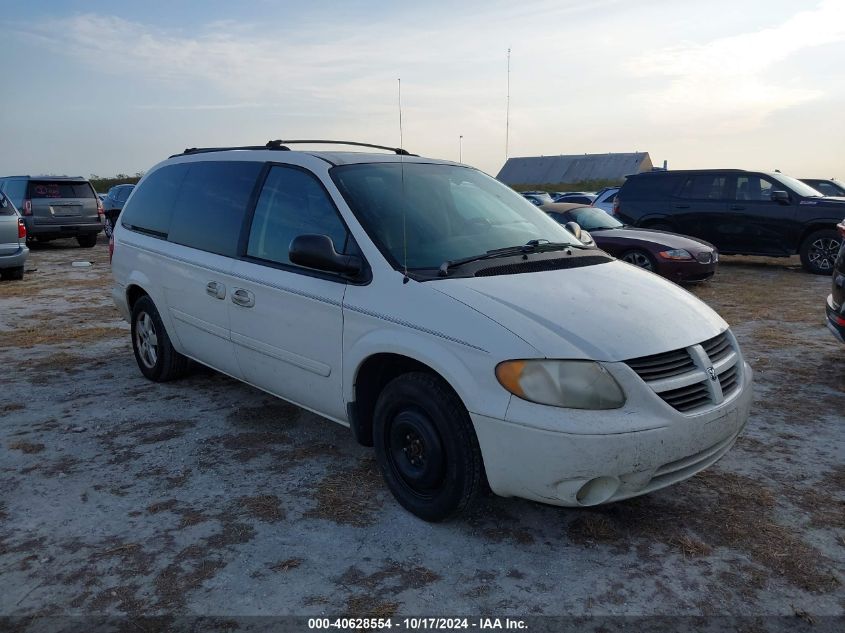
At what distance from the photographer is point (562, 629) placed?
102 inches

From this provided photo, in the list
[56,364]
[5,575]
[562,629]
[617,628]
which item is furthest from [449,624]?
[56,364]

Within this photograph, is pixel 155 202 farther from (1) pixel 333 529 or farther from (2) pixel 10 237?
(2) pixel 10 237

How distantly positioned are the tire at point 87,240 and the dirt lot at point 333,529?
13605mm

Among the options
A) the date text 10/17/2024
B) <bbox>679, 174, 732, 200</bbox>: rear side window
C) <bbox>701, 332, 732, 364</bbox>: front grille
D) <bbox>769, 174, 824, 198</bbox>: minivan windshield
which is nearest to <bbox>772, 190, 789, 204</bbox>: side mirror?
<bbox>769, 174, 824, 198</bbox>: minivan windshield

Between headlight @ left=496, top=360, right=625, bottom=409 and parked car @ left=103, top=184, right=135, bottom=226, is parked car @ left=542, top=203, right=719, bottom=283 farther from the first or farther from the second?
parked car @ left=103, top=184, right=135, bottom=226

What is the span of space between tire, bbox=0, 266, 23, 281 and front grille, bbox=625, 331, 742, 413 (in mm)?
11660

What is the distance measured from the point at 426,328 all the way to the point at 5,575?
2032 mm

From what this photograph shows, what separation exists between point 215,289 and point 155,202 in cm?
142

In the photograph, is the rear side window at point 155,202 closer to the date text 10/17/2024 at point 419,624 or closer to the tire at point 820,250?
the date text 10/17/2024 at point 419,624

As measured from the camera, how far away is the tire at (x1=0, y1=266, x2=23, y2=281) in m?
11.9

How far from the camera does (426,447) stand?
10.6 feet

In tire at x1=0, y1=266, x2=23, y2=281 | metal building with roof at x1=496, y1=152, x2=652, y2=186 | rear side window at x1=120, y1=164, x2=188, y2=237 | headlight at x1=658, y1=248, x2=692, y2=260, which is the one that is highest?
metal building with roof at x1=496, y1=152, x2=652, y2=186

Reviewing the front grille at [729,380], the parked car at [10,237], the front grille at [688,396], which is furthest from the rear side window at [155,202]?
the parked car at [10,237]

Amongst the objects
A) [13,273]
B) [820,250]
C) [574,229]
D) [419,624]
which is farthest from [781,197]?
[13,273]
